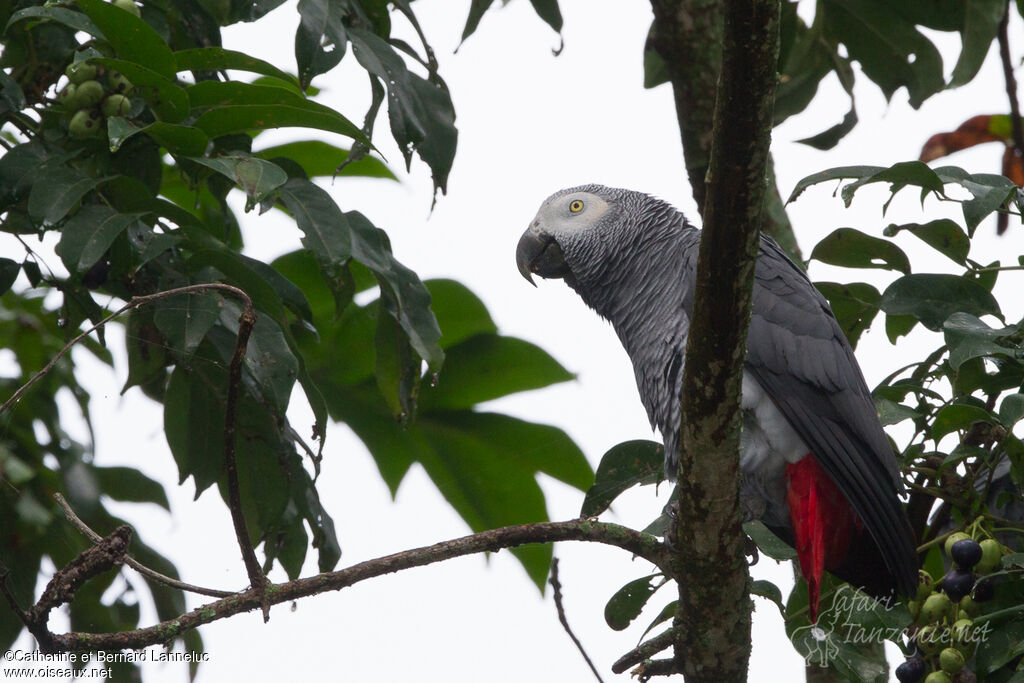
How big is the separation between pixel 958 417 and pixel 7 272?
6.66ft

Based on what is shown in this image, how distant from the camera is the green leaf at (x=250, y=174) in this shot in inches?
70.6

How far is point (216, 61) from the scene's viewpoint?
2047mm

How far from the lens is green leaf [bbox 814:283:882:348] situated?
8.25 ft

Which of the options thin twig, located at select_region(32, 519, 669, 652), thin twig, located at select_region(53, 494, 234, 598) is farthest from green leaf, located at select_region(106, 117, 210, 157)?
thin twig, located at select_region(32, 519, 669, 652)

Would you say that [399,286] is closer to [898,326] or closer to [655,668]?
[655,668]

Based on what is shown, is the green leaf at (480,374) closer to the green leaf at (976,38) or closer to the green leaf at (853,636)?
the green leaf at (853,636)

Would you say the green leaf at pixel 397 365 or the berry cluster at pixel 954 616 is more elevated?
the green leaf at pixel 397 365

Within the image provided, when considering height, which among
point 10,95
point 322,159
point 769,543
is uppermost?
point 322,159

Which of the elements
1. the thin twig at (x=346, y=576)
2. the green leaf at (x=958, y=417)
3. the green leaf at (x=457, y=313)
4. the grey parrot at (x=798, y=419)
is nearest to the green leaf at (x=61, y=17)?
the thin twig at (x=346, y=576)

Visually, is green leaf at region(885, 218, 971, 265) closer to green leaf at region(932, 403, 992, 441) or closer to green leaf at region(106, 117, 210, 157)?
green leaf at region(932, 403, 992, 441)

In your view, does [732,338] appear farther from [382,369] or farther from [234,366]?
[382,369]

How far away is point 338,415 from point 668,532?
1.32 meters

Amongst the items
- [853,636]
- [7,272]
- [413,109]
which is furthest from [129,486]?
[853,636]

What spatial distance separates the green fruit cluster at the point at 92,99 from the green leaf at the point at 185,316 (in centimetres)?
42
